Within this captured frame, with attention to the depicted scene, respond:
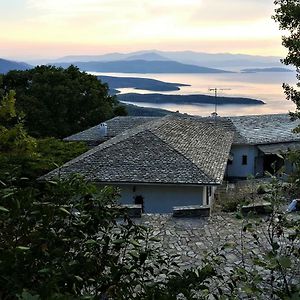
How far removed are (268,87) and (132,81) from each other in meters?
26.6

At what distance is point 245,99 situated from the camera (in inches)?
2574

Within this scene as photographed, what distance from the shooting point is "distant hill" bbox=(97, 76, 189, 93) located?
294 feet

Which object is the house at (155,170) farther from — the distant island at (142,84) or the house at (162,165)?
the distant island at (142,84)

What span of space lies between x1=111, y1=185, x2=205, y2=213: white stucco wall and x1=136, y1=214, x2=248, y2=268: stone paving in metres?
4.59

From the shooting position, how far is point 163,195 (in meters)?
16.3

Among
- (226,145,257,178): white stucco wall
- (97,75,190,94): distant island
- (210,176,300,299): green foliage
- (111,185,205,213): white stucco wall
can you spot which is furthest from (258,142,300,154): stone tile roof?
(97,75,190,94): distant island

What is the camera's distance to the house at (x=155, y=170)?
15961 mm

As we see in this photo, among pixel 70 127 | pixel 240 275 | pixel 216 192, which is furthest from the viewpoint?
pixel 70 127

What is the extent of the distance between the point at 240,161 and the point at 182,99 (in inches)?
1619

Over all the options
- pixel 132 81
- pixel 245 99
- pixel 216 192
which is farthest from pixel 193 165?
pixel 132 81

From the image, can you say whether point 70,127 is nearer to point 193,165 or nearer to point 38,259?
point 193,165

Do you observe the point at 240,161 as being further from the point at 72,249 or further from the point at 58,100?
the point at 72,249

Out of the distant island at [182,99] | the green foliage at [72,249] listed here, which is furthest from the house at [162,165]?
the distant island at [182,99]

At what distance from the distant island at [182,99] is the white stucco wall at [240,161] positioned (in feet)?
103
